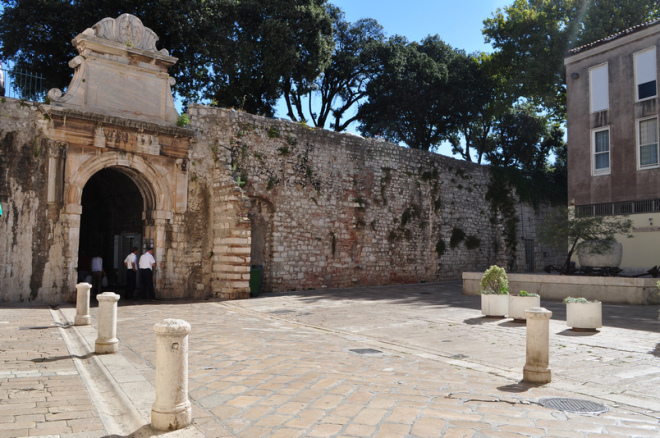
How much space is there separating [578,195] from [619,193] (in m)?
1.65

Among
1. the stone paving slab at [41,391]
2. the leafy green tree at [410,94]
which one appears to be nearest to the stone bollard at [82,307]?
the stone paving slab at [41,391]

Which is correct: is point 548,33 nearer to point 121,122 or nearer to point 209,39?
point 209,39

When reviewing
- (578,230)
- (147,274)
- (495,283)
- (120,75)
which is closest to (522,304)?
(495,283)

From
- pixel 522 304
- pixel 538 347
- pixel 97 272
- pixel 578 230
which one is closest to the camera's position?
pixel 538 347

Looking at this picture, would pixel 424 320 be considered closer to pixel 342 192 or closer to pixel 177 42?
pixel 342 192

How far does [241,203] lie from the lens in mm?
15406

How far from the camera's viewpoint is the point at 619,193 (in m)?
18.8

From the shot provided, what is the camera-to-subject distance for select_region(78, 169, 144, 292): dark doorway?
17688 millimetres

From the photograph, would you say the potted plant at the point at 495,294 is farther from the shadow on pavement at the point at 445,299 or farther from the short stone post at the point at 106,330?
the short stone post at the point at 106,330

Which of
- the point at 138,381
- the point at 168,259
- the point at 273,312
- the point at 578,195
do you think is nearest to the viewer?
the point at 138,381

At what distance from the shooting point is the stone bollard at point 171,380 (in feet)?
13.0

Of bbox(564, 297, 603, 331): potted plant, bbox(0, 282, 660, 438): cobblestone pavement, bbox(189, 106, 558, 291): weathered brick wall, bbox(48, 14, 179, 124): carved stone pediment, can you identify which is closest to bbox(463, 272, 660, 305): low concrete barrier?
bbox(0, 282, 660, 438): cobblestone pavement

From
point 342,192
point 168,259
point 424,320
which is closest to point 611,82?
point 342,192

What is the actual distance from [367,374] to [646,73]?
58.9 ft
